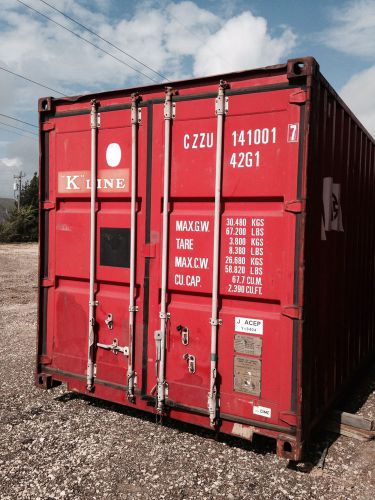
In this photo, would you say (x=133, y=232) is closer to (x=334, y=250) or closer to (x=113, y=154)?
(x=113, y=154)

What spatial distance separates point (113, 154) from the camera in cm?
458

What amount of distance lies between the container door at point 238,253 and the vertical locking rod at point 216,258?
0.18 ft

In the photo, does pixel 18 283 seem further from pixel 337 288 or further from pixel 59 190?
pixel 337 288

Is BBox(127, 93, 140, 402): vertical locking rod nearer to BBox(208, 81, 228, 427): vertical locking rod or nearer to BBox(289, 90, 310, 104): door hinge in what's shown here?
BBox(208, 81, 228, 427): vertical locking rod

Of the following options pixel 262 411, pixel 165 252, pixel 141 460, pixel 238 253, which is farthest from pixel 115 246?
pixel 262 411

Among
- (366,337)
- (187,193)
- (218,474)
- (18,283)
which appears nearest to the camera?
(218,474)

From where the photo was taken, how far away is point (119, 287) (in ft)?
15.1

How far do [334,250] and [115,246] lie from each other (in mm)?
2259

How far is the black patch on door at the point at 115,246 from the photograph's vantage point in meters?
4.52

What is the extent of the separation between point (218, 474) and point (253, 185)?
2452 millimetres

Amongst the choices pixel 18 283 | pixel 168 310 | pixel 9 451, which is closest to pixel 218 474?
pixel 168 310

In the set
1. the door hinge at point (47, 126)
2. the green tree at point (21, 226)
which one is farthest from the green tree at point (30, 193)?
the door hinge at point (47, 126)

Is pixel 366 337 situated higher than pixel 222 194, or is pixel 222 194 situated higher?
pixel 222 194

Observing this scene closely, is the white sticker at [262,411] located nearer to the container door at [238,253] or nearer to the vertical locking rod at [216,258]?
the container door at [238,253]
